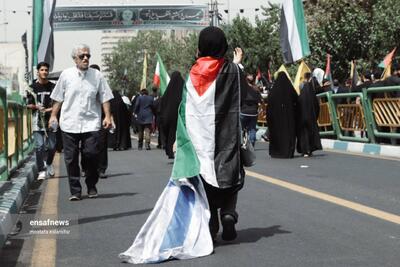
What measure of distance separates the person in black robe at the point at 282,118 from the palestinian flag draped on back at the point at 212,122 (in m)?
9.77

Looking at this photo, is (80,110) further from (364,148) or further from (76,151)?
(364,148)

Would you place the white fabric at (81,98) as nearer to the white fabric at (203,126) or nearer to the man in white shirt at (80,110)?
the man in white shirt at (80,110)

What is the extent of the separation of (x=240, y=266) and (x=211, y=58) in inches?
65.9

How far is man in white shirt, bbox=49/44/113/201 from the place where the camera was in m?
9.42

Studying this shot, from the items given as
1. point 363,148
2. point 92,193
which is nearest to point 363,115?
point 363,148

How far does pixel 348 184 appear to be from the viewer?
1048 centimetres

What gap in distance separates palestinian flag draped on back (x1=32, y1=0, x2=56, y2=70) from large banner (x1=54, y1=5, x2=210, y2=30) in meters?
38.3

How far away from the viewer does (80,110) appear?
30.9 feet

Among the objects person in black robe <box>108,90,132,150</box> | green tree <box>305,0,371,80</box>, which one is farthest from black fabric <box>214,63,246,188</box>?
green tree <box>305,0,371,80</box>

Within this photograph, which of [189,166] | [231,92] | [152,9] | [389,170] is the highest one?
[152,9]

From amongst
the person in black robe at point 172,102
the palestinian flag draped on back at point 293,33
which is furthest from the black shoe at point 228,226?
the palestinian flag draped on back at point 293,33

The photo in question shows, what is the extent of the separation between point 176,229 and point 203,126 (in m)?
0.88

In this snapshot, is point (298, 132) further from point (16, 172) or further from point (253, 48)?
point (253, 48)

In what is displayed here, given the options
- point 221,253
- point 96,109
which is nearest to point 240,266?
point 221,253
